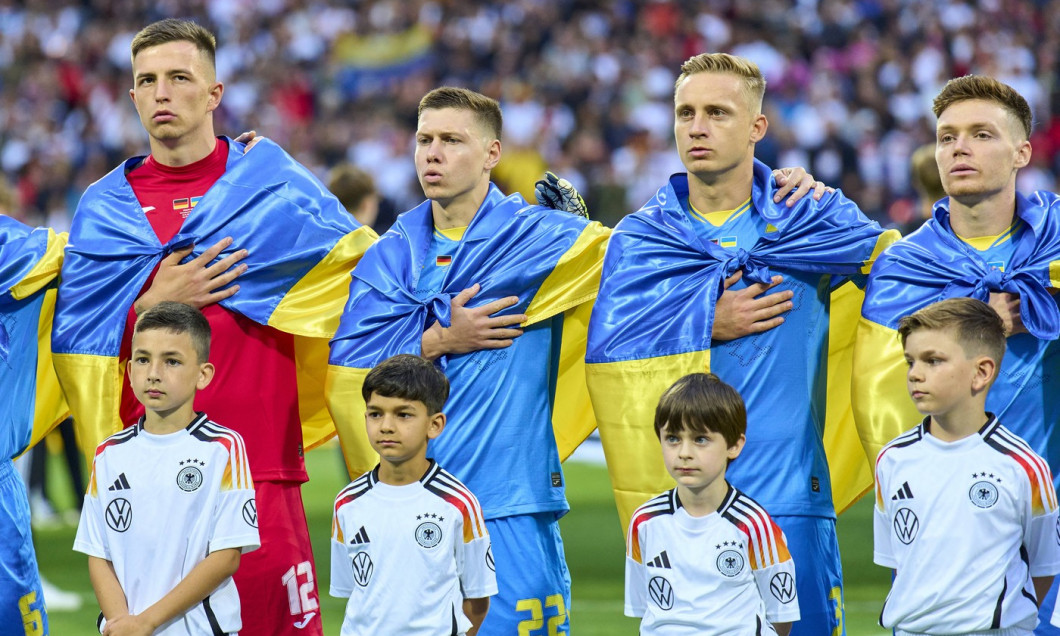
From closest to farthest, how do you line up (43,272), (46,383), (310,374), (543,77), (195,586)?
(195,586) < (43,272) < (46,383) < (310,374) < (543,77)

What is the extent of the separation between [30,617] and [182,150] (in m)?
1.68

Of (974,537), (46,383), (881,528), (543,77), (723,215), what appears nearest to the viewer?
(974,537)

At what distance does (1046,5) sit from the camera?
18.6 metres

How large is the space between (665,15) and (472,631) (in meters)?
16.3

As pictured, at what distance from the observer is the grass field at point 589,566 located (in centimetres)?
777

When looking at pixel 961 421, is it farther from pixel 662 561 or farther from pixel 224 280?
pixel 224 280

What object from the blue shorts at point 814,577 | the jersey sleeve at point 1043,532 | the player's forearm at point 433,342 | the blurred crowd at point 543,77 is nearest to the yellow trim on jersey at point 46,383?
the player's forearm at point 433,342

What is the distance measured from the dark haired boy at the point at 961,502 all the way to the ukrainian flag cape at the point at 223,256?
6.69 feet

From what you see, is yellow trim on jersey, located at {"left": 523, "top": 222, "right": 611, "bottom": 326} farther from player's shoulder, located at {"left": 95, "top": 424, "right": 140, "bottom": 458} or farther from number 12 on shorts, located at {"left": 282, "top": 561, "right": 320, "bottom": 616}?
player's shoulder, located at {"left": 95, "top": 424, "right": 140, "bottom": 458}

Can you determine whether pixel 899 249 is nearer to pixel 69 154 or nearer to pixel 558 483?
pixel 558 483

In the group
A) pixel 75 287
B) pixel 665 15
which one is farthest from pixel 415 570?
pixel 665 15

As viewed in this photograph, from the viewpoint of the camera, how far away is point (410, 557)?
4.07 metres

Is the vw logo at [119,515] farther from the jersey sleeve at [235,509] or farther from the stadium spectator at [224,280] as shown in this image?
the stadium spectator at [224,280]

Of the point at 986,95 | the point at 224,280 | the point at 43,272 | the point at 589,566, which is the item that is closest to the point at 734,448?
the point at 986,95
